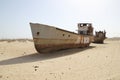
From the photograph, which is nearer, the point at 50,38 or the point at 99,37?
the point at 50,38

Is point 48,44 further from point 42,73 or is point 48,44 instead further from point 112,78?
point 112,78

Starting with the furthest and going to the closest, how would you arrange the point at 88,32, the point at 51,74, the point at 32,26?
1. the point at 88,32
2. the point at 32,26
3. the point at 51,74

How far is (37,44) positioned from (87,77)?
7.11m

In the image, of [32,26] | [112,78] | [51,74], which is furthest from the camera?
[32,26]

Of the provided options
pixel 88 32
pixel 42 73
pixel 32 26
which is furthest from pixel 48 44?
pixel 88 32

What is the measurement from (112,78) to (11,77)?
3.47 metres

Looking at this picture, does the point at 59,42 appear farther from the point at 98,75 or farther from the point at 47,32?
the point at 98,75

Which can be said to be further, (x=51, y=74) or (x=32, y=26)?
(x=32, y=26)

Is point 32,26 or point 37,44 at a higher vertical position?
point 32,26

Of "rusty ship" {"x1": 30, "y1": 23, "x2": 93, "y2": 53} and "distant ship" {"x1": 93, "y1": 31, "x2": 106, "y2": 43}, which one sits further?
"distant ship" {"x1": 93, "y1": 31, "x2": 106, "y2": 43}

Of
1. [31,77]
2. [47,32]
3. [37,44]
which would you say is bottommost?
[31,77]

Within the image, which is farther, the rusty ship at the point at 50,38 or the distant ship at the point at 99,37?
the distant ship at the point at 99,37

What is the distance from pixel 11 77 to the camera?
6.00 m

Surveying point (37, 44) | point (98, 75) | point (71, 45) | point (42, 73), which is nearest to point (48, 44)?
point (37, 44)
